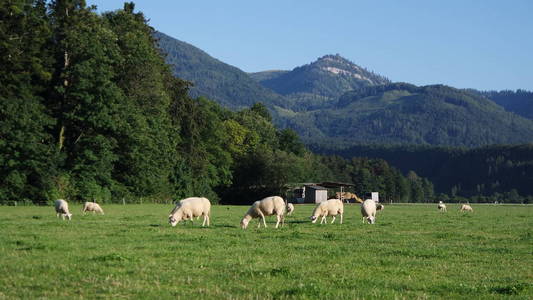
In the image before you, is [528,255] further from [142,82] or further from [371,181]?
[371,181]

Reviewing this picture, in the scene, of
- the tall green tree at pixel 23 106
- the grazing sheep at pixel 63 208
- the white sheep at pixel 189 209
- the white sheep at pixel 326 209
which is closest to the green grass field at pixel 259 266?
the white sheep at pixel 189 209

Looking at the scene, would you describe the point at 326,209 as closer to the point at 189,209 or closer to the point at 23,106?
the point at 189,209

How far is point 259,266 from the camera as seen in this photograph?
51.0 ft

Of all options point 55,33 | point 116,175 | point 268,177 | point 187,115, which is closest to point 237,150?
point 268,177

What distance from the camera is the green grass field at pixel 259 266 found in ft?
40.3

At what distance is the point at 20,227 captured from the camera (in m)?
28.3

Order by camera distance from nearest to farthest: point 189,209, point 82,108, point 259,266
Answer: point 259,266
point 189,209
point 82,108

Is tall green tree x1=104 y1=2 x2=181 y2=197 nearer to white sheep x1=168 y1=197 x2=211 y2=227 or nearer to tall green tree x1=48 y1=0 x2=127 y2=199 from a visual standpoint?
tall green tree x1=48 y1=0 x2=127 y2=199

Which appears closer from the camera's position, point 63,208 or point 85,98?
point 63,208

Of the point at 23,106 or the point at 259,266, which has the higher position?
the point at 23,106

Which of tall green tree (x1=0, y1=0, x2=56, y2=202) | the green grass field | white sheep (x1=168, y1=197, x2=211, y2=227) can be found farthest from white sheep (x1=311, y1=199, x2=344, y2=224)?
tall green tree (x1=0, y1=0, x2=56, y2=202)

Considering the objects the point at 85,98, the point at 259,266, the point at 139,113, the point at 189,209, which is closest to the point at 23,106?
the point at 85,98

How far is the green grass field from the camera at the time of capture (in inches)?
483

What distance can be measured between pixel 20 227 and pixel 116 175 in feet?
151
